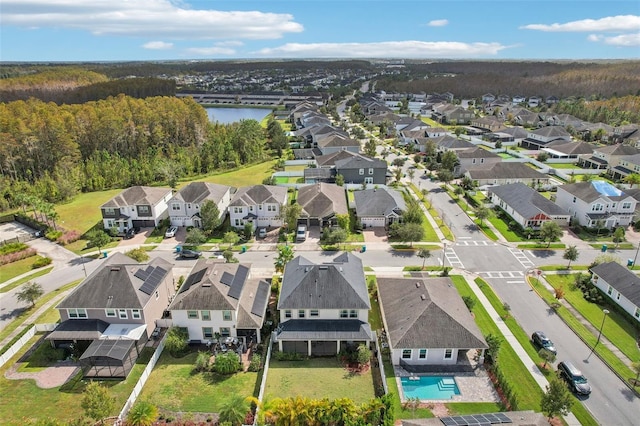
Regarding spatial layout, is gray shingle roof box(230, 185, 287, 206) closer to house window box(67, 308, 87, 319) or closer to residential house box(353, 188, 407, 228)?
residential house box(353, 188, 407, 228)

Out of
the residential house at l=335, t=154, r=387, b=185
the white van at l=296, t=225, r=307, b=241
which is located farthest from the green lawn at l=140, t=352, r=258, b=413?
the residential house at l=335, t=154, r=387, b=185

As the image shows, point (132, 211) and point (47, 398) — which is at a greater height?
point (132, 211)

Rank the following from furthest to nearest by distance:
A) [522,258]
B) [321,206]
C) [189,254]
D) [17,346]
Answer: [321,206]
[189,254]
[522,258]
[17,346]

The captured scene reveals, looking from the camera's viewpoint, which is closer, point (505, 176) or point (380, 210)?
point (380, 210)

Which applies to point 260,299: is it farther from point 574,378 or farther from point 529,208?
point 529,208

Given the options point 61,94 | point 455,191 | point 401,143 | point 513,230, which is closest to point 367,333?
point 513,230

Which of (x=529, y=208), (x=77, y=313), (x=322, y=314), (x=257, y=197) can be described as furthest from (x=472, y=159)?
(x=77, y=313)

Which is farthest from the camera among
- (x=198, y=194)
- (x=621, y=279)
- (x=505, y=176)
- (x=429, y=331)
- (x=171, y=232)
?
(x=505, y=176)

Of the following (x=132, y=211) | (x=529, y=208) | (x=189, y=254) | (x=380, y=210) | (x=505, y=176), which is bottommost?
(x=189, y=254)
